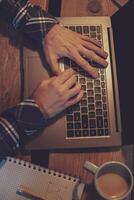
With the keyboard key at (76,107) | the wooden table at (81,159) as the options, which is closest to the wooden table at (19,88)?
the wooden table at (81,159)

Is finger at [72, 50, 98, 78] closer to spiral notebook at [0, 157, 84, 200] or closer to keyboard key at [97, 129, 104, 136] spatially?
keyboard key at [97, 129, 104, 136]

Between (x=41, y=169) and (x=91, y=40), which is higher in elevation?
(x=91, y=40)

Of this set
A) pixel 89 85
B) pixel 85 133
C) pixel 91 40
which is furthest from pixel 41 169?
pixel 91 40

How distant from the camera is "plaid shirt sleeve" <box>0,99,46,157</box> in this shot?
864mm

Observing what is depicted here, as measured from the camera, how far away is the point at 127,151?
0.90 metres

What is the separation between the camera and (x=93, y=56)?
0.92 metres

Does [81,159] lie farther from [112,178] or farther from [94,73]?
[94,73]

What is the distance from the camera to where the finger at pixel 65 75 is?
897mm

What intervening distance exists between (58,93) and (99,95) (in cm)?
10

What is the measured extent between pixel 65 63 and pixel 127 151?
0.90 feet

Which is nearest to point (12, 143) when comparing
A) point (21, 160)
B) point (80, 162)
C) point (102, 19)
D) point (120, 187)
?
point (21, 160)

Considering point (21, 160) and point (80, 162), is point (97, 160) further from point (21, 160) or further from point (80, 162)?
point (21, 160)

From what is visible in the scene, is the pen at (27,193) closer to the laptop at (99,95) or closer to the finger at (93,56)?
the laptop at (99,95)

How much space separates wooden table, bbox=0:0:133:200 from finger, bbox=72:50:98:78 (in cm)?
14
